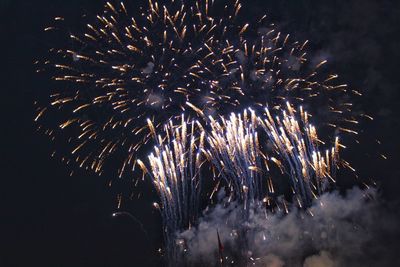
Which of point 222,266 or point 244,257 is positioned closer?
point 244,257

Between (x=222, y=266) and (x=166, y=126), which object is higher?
(x=166, y=126)

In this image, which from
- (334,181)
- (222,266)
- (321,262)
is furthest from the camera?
(321,262)

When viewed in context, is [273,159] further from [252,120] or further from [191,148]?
[191,148]

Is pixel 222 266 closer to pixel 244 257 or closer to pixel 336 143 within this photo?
pixel 244 257

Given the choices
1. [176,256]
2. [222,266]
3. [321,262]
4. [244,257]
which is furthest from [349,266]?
[176,256]

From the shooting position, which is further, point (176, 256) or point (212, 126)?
point (176, 256)

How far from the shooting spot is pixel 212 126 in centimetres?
3169

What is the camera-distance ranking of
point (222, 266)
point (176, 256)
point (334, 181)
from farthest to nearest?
point (222, 266) → point (176, 256) → point (334, 181)

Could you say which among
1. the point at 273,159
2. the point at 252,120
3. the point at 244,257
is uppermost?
the point at 252,120

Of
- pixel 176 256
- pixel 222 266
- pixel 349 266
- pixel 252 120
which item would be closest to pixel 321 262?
pixel 349 266

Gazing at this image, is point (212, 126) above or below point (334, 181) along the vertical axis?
above

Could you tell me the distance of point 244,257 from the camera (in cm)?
3678

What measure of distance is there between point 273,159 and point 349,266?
1138 inches

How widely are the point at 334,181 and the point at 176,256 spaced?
1101 centimetres
